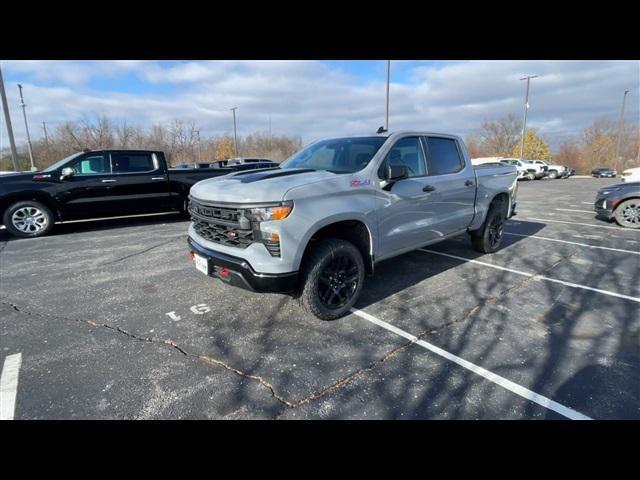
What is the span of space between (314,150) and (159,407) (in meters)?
3.44

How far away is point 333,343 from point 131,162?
735 cm

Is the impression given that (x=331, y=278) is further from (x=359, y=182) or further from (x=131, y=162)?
(x=131, y=162)

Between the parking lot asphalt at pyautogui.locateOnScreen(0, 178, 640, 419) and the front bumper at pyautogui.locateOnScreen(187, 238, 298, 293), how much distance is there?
0.54m

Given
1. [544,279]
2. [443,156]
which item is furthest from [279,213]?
[544,279]

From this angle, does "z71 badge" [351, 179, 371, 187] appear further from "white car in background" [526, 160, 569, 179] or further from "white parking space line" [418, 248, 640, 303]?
"white car in background" [526, 160, 569, 179]

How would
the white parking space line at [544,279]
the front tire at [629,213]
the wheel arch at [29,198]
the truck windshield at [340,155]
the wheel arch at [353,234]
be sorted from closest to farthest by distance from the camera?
the wheel arch at [353,234] → the truck windshield at [340,155] → the white parking space line at [544,279] → the wheel arch at [29,198] → the front tire at [629,213]

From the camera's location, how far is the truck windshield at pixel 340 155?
12.5ft


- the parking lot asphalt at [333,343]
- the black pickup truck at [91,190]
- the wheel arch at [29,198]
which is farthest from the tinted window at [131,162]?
the parking lot asphalt at [333,343]

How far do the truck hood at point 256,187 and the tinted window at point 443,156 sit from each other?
5.93ft

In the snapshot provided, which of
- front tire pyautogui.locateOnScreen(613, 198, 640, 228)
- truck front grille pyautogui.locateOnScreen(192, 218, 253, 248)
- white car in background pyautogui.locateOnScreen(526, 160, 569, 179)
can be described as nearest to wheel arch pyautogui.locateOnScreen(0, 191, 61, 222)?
truck front grille pyautogui.locateOnScreen(192, 218, 253, 248)

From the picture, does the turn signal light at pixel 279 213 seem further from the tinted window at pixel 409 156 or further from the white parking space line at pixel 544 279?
the white parking space line at pixel 544 279
